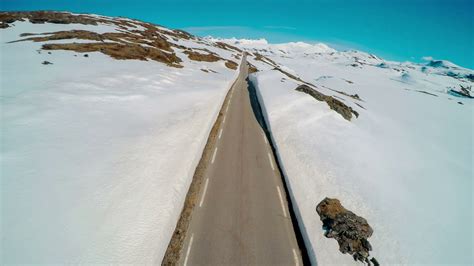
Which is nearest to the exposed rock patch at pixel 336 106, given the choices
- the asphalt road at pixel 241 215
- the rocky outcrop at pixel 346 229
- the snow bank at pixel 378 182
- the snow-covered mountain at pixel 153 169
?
the snow-covered mountain at pixel 153 169

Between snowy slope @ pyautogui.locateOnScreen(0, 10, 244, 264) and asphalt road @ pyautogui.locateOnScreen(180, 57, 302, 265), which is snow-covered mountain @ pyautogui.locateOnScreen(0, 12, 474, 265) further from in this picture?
asphalt road @ pyautogui.locateOnScreen(180, 57, 302, 265)

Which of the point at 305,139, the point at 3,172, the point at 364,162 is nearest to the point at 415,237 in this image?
the point at 364,162

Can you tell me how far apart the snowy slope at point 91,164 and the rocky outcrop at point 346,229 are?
706 cm

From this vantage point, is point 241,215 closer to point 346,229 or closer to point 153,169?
point 346,229

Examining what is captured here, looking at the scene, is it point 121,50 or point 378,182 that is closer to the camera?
point 378,182

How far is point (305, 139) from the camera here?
19859 millimetres

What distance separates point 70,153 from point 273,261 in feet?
38.8

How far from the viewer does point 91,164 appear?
12672 mm

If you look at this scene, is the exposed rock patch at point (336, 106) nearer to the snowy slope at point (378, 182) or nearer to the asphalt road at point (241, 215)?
the snowy slope at point (378, 182)

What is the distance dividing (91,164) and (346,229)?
42.7ft

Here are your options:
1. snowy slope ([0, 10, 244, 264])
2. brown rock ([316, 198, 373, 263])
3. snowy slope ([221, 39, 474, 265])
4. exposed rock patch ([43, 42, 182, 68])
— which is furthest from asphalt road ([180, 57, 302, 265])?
exposed rock patch ([43, 42, 182, 68])

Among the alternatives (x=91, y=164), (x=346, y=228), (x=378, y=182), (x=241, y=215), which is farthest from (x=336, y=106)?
(x=91, y=164)

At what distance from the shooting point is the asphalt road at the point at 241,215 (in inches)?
376

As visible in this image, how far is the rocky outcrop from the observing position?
10.0 m
